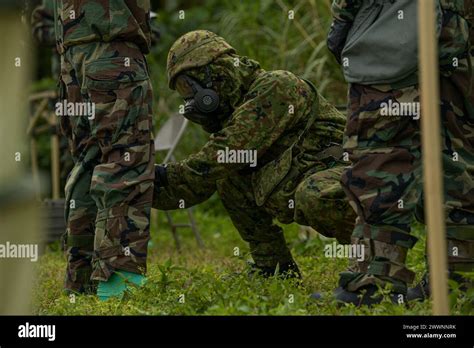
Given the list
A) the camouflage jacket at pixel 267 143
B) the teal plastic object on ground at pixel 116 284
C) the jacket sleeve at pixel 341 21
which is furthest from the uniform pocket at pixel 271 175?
the jacket sleeve at pixel 341 21

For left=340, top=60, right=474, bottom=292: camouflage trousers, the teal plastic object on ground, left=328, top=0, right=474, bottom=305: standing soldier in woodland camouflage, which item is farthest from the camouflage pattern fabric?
left=340, top=60, right=474, bottom=292: camouflage trousers

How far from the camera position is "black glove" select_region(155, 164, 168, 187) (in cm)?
516

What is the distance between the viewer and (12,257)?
8.00ft

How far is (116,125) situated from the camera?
16.1 feet

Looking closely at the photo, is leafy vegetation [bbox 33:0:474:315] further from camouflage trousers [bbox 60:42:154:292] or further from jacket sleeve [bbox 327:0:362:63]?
jacket sleeve [bbox 327:0:362:63]

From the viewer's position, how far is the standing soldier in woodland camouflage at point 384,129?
163 inches

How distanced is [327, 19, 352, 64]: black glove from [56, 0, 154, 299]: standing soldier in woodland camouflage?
98 cm

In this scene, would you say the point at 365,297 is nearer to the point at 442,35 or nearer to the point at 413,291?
the point at 413,291

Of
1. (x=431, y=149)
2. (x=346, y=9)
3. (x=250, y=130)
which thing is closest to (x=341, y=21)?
(x=346, y=9)

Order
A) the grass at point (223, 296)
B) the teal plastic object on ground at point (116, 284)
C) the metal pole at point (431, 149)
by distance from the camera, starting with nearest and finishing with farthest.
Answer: the metal pole at point (431, 149), the grass at point (223, 296), the teal plastic object on ground at point (116, 284)

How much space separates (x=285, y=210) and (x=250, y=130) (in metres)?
0.42

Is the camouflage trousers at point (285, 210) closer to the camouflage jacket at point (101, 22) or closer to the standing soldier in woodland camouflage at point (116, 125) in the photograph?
the standing soldier in woodland camouflage at point (116, 125)
